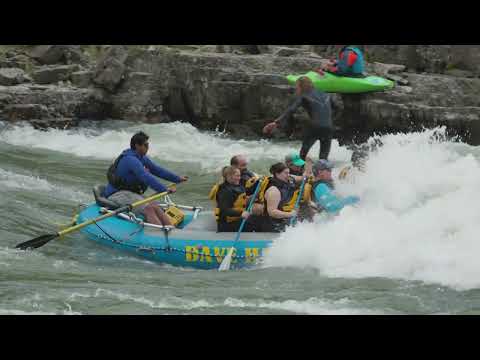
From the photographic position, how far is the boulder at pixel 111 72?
63.8ft

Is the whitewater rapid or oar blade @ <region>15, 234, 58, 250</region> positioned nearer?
the whitewater rapid

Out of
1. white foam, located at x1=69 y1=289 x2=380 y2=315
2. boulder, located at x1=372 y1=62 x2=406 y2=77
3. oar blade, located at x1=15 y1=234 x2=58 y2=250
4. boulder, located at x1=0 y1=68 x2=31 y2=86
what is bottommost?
oar blade, located at x1=15 y1=234 x2=58 y2=250

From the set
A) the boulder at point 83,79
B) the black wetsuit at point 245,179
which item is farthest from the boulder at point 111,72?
the black wetsuit at point 245,179

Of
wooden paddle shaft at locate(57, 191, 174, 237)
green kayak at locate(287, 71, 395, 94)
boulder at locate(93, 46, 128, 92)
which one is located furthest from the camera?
boulder at locate(93, 46, 128, 92)

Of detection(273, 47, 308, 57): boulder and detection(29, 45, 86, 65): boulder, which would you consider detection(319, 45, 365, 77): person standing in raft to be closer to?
detection(273, 47, 308, 57): boulder

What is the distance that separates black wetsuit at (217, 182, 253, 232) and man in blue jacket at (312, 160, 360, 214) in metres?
0.78

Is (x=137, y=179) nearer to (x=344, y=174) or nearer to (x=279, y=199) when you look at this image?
(x=279, y=199)

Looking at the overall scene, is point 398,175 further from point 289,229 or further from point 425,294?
point 425,294

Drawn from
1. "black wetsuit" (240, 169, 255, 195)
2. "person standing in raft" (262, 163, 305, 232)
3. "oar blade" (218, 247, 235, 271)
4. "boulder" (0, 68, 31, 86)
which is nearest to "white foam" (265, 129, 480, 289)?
"person standing in raft" (262, 163, 305, 232)

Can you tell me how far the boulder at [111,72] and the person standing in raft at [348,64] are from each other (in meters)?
5.60

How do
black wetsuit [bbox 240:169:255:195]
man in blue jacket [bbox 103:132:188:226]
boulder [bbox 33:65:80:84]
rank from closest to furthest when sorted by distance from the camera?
black wetsuit [bbox 240:169:255:195]
man in blue jacket [bbox 103:132:188:226]
boulder [bbox 33:65:80:84]

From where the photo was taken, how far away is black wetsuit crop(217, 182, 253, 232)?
874cm

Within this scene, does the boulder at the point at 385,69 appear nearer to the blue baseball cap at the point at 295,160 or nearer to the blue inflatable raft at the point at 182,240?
the blue baseball cap at the point at 295,160

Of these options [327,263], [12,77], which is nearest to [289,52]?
[12,77]
